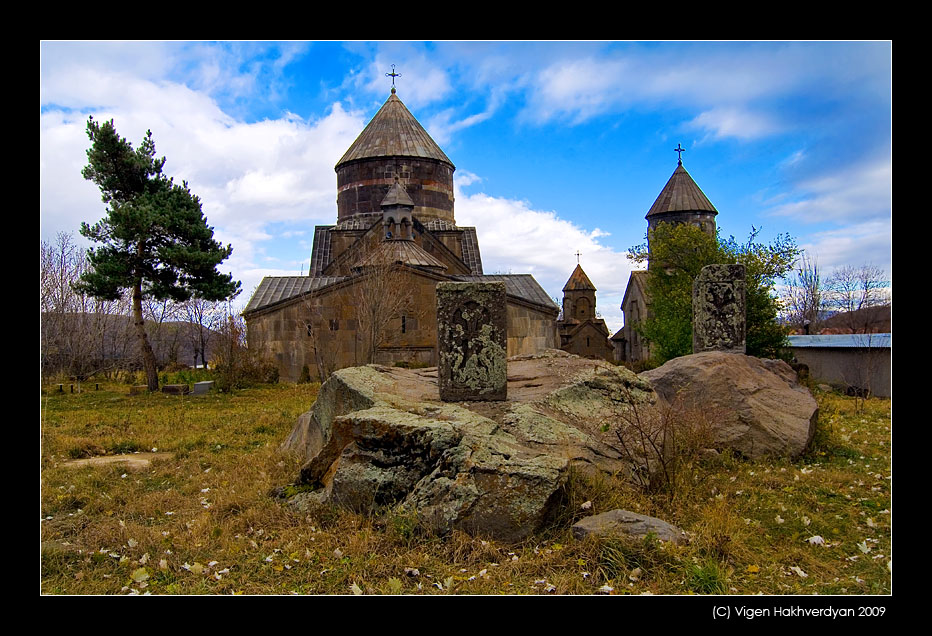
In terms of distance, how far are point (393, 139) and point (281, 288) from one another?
290 inches

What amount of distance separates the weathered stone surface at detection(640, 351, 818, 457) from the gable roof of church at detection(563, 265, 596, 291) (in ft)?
90.4

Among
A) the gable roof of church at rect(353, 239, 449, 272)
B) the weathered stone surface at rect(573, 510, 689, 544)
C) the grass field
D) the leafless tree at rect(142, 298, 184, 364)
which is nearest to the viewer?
the grass field

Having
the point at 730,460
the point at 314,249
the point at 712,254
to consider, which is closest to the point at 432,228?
the point at 314,249

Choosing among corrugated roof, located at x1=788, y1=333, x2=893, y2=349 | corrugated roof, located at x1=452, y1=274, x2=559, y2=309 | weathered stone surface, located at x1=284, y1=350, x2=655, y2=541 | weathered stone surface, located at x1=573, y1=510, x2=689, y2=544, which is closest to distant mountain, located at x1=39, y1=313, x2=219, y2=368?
corrugated roof, located at x1=452, y1=274, x2=559, y2=309

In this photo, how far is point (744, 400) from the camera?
6410 millimetres

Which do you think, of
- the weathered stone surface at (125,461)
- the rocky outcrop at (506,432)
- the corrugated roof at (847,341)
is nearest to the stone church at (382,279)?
the corrugated roof at (847,341)

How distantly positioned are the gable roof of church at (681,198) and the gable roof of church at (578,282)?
5.11 metres

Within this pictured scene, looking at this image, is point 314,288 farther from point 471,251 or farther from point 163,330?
point 163,330

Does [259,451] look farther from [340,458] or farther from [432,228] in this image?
[432,228]

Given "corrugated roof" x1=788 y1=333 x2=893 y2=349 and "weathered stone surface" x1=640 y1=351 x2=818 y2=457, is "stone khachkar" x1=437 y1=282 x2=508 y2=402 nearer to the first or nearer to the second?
"weathered stone surface" x1=640 y1=351 x2=818 y2=457

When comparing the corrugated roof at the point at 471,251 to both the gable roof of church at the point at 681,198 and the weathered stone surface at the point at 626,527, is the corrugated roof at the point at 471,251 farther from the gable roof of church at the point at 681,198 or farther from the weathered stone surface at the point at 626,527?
the weathered stone surface at the point at 626,527

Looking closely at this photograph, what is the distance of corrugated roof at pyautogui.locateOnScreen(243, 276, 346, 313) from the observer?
57.7 feet

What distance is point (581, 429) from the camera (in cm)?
496

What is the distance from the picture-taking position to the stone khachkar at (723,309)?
29.0 ft
